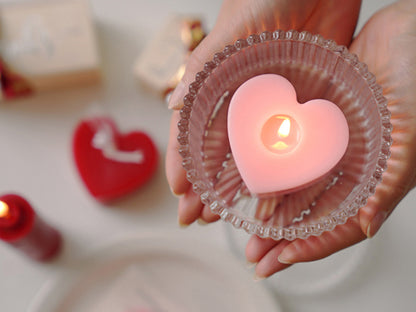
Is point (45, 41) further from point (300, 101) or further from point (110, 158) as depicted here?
point (300, 101)

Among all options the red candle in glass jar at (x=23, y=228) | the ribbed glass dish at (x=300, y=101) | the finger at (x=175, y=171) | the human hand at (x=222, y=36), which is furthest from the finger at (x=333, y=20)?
the red candle in glass jar at (x=23, y=228)

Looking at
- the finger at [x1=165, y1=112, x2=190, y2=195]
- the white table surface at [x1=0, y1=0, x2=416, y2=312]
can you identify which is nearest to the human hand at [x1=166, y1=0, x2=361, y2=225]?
the finger at [x1=165, y1=112, x2=190, y2=195]

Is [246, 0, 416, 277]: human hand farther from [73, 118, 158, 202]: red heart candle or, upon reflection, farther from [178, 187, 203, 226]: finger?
[73, 118, 158, 202]: red heart candle

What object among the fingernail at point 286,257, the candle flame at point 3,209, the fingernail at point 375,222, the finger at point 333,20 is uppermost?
A: the finger at point 333,20

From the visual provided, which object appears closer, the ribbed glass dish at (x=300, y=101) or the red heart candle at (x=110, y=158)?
the ribbed glass dish at (x=300, y=101)

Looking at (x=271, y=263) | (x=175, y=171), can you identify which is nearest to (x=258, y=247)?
(x=271, y=263)

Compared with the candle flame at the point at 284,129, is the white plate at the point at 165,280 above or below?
below

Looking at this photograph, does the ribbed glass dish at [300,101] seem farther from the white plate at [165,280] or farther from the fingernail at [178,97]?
the white plate at [165,280]
